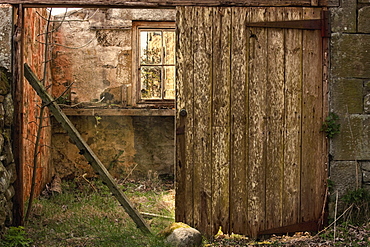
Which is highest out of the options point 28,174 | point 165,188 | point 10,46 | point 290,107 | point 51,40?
point 51,40

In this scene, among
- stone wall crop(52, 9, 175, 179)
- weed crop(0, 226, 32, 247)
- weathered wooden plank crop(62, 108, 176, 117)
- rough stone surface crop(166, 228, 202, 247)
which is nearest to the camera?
weed crop(0, 226, 32, 247)

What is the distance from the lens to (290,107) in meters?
3.87

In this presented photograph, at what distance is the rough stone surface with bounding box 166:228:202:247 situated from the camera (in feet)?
11.3

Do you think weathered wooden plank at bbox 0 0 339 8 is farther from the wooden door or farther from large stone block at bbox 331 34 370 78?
large stone block at bbox 331 34 370 78

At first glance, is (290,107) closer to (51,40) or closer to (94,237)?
(94,237)

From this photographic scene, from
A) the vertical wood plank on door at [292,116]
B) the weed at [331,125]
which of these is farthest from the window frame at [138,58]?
the weed at [331,125]

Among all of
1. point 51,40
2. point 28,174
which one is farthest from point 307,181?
point 51,40

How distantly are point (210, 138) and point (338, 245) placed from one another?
1.51 metres

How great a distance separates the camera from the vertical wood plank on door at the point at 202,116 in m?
3.79

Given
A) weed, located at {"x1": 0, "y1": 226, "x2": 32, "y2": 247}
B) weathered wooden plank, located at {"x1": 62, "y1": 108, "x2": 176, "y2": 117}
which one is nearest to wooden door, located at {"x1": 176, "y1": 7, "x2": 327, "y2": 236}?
weed, located at {"x1": 0, "y1": 226, "x2": 32, "y2": 247}

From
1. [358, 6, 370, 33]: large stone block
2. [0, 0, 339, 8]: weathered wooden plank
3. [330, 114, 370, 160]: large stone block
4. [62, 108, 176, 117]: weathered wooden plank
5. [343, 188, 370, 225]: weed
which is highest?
[0, 0, 339, 8]: weathered wooden plank

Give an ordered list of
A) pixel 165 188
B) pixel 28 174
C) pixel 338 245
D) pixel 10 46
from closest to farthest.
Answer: pixel 338 245 < pixel 10 46 < pixel 28 174 < pixel 165 188

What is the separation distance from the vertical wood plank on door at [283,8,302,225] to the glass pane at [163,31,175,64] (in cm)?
316

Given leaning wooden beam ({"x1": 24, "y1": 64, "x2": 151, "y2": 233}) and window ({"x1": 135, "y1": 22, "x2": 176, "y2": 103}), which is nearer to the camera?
leaning wooden beam ({"x1": 24, "y1": 64, "x2": 151, "y2": 233})
